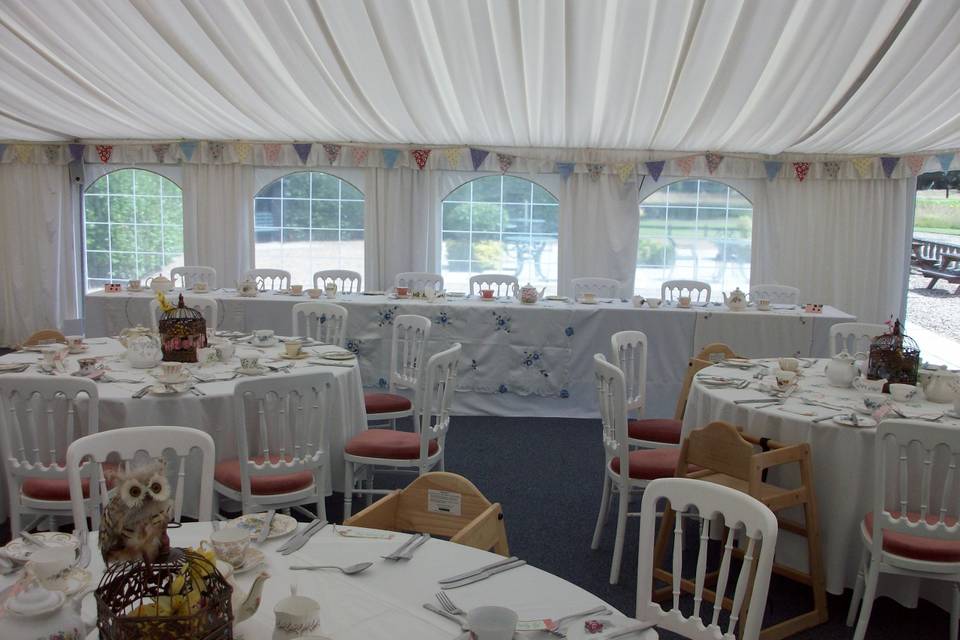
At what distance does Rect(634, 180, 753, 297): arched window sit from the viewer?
8.48 metres

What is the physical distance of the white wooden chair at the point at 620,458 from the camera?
360cm

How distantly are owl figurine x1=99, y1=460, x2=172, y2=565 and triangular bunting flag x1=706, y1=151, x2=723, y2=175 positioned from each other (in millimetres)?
7440

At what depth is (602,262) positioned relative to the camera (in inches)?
330

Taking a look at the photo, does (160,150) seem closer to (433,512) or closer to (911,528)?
(433,512)

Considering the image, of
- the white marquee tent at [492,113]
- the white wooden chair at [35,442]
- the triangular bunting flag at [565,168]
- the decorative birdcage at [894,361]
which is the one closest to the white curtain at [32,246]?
the white marquee tent at [492,113]

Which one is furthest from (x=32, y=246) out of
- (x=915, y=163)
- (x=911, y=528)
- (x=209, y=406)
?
(x=915, y=163)

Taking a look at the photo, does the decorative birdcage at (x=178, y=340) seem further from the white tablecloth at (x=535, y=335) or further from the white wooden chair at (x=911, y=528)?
the white wooden chair at (x=911, y=528)

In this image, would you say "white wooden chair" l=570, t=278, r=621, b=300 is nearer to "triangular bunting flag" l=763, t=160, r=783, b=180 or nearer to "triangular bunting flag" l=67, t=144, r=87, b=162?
"triangular bunting flag" l=763, t=160, r=783, b=180

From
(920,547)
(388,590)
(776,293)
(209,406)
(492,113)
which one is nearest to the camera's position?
(388,590)

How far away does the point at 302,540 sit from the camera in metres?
2.05

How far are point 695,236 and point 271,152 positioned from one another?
462 centimetres

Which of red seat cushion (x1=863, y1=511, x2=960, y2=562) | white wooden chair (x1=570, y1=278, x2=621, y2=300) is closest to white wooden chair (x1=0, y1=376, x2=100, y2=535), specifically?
red seat cushion (x1=863, y1=511, x2=960, y2=562)

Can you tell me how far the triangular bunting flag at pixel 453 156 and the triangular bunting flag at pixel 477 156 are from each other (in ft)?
0.48

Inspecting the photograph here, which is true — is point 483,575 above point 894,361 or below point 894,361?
below
